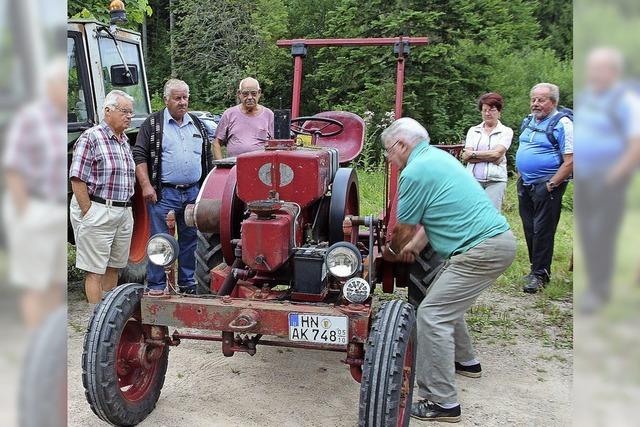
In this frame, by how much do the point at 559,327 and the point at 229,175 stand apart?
2724 mm

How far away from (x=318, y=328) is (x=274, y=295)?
57cm

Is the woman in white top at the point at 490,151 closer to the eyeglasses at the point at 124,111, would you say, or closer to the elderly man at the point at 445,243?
the elderly man at the point at 445,243

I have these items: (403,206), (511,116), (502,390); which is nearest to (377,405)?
(403,206)

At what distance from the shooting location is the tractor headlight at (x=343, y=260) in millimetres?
2949

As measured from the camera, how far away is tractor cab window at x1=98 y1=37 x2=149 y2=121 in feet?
17.7

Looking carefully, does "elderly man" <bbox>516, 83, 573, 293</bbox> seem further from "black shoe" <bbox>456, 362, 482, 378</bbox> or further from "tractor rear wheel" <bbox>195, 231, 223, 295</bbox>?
"tractor rear wheel" <bbox>195, 231, 223, 295</bbox>

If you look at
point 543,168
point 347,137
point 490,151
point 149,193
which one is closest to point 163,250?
point 149,193

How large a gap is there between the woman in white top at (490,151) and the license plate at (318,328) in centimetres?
316

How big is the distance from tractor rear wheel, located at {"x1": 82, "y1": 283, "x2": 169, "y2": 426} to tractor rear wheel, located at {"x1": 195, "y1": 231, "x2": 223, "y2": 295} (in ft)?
2.62
